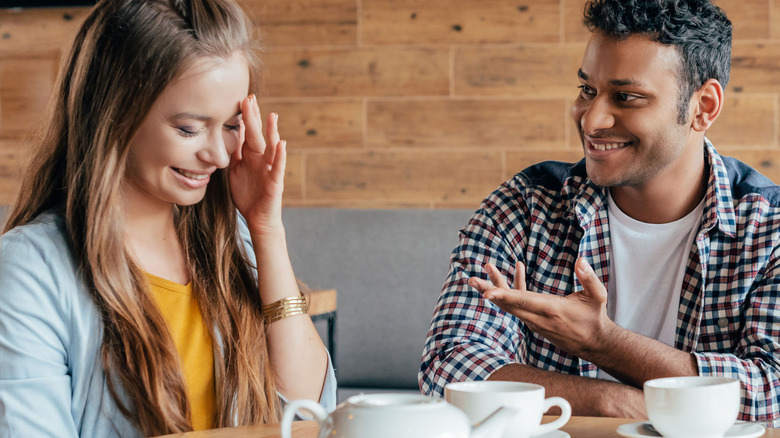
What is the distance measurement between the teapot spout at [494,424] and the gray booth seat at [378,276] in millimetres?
1988

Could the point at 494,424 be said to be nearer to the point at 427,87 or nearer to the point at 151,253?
the point at 151,253

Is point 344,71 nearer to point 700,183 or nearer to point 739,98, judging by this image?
point 739,98

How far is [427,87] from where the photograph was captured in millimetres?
3010

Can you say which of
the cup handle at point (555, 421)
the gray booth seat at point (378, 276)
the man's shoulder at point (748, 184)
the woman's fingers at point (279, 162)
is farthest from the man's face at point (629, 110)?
the gray booth seat at point (378, 276)

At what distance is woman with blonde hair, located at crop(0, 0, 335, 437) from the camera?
40.2 inches

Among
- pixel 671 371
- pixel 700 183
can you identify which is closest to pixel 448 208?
pixel 700 183

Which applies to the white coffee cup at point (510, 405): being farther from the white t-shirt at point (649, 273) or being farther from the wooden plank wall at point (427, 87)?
the wooden plank wall at point (427, 87)

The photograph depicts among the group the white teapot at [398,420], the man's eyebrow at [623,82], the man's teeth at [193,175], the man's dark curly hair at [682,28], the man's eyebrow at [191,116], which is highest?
the man's dark curly hair at [682,28]

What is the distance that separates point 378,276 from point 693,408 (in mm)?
1996

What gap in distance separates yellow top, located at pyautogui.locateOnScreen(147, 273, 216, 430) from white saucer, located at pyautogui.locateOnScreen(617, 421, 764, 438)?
0.58 m

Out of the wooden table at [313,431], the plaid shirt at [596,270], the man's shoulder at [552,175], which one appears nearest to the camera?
the wooden table at [313,431]

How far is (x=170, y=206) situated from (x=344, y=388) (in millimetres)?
1511

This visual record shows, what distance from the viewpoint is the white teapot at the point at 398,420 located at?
58cm

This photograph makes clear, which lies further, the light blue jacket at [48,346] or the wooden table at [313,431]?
the light blue jacket at [48,346]
